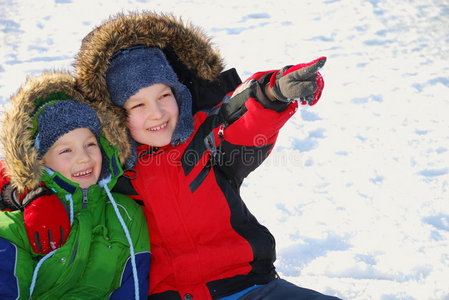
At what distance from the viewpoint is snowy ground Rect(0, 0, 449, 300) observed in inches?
93.9

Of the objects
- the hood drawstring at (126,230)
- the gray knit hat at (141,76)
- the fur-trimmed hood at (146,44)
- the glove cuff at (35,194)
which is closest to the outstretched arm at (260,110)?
the gray knit hat at (141,76)

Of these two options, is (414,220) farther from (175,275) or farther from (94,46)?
(94,46)

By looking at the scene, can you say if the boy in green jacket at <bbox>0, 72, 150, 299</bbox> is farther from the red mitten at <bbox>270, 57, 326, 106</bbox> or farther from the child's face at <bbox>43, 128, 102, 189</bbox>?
the red mitten at <bbox>270, 57, 326, 106</bbox>

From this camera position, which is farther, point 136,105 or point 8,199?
point 136,105

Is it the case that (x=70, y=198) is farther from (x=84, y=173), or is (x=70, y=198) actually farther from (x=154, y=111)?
(x=154, y=111)

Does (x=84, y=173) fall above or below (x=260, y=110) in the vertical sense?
below

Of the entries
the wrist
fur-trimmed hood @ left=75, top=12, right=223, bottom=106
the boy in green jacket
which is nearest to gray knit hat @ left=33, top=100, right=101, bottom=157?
the boy in green jacket

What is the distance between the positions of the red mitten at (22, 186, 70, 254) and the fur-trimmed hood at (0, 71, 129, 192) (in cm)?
6

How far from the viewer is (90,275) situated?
1.74 m

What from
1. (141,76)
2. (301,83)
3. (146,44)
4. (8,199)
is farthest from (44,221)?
(301,83)

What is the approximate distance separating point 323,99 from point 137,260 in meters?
2.85

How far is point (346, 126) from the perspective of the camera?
3707 millimetres

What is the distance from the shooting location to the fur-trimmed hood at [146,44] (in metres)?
1.87

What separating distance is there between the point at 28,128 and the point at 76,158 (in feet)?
0.70
